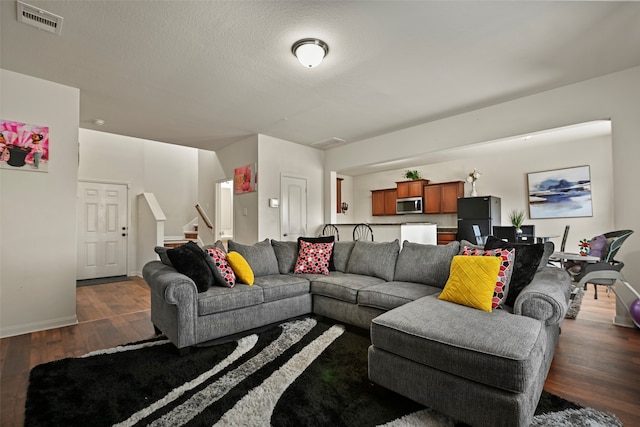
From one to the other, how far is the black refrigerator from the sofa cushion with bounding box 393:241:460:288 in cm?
356

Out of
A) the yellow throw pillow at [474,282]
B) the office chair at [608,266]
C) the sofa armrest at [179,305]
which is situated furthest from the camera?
the office chair at [608,266]

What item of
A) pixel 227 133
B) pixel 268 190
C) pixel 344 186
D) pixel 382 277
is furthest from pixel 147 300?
pixel 344 186

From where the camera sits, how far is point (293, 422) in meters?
1.60

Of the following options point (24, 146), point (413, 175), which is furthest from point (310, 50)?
point (413, 175)

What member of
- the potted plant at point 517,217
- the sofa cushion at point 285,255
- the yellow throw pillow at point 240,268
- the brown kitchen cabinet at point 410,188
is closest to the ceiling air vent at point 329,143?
the brown kitchen cabinet at point 410,188

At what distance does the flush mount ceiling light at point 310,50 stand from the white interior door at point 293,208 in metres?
3.18

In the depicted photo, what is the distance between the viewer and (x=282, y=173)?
5.74m

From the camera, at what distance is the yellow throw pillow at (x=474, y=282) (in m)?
2.04

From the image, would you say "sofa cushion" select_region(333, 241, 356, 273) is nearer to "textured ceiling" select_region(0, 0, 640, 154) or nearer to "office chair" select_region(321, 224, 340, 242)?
"textured ceiling" select_region(0, 0, 640, 154)

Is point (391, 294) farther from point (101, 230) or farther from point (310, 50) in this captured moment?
point (101, 230)

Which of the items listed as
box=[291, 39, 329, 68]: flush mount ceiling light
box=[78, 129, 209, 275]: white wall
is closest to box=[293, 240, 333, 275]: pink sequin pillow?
box=[291, 39, 329, 68]: flush mount ceiling light

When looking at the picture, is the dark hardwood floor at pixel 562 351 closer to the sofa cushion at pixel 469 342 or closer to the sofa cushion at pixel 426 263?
the sofa cushion at pixel 469 342

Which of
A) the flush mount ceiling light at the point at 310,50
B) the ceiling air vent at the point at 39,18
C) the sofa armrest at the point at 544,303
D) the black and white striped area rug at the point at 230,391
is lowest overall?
the black and white striped area rug at the point at 230,391

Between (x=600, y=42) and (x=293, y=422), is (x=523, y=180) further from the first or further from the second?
(x=293, y=422)
